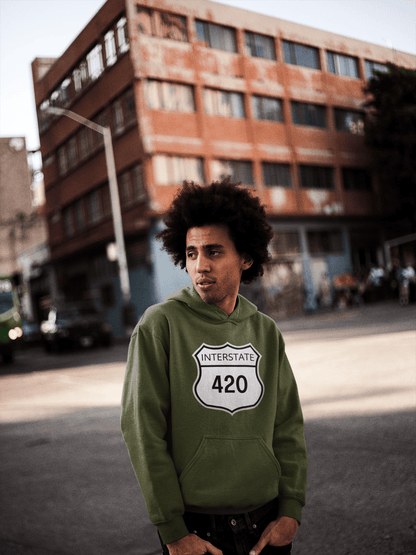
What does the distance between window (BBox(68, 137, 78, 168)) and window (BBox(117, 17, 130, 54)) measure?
308 inches

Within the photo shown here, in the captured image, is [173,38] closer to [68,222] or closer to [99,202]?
[99,202]

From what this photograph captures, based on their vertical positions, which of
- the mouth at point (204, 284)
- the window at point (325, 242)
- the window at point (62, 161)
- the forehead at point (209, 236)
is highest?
the window at point (62, 161)

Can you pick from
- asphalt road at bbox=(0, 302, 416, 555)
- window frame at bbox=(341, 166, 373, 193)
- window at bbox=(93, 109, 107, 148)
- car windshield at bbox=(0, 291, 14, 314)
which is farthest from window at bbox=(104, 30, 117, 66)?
asphalt road at bbox=(0, 302, 416, 555)

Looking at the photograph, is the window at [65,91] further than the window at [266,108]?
Yes

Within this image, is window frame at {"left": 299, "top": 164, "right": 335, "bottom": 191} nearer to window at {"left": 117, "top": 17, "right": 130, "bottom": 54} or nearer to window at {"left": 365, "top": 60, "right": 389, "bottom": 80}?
window at {"left": 365, "top": 60, "right": 389, "bottom": 80}

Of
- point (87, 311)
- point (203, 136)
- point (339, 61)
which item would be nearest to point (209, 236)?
point (87, 311)

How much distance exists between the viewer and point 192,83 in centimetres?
2764

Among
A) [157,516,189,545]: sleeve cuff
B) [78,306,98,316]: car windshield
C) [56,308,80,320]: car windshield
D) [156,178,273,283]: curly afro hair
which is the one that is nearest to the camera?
[157,516,189,545]: sleeve cuff

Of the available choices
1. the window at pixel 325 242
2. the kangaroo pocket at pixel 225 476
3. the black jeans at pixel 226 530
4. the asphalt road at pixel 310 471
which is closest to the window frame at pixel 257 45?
the window at pixel 325 242

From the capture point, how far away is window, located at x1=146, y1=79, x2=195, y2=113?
2666 cm

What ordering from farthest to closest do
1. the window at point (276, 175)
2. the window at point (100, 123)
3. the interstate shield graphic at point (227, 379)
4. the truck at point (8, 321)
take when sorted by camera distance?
the window at point (276, 175), the window at point (100, 123), the truck at point (8, 321), the interstate shield graphic at point (227, 379)

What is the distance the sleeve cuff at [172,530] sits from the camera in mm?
1658

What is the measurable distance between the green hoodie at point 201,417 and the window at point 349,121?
3438 cm

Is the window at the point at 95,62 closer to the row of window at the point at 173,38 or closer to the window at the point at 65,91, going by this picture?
the row of window at the point at 173,38
